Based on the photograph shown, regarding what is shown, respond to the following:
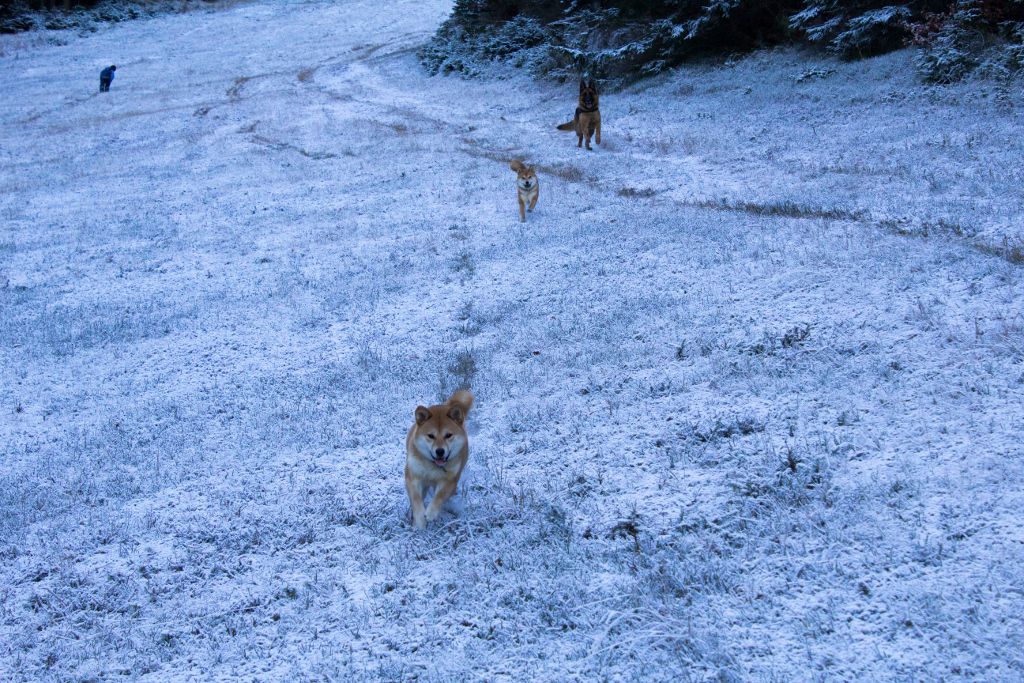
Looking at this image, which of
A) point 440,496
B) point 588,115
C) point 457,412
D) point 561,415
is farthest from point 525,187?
point 440,496

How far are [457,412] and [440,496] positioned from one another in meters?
0.79

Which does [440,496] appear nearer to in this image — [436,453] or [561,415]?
[436,453]

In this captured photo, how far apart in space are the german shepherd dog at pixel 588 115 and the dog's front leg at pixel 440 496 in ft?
52.9

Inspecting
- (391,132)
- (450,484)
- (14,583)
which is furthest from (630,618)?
(391,132)

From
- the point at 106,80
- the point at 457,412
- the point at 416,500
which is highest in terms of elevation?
the point at 106,80

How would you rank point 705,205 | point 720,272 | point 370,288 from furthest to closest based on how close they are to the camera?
point 705,205, point 370,288, point 720,272

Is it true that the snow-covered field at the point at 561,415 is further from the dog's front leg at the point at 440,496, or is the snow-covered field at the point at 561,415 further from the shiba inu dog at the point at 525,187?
the shiba inu dog at the point at 525,187

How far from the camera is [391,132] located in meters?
27.2

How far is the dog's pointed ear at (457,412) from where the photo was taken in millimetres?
Result: 6383

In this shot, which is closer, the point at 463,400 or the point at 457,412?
the point at 457,412

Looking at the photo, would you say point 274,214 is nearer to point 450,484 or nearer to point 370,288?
point 370,288

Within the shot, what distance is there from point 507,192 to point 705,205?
527 cm

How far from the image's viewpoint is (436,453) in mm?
6160

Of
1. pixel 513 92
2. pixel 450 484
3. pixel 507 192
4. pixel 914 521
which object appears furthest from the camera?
Result: pixel 513 92
